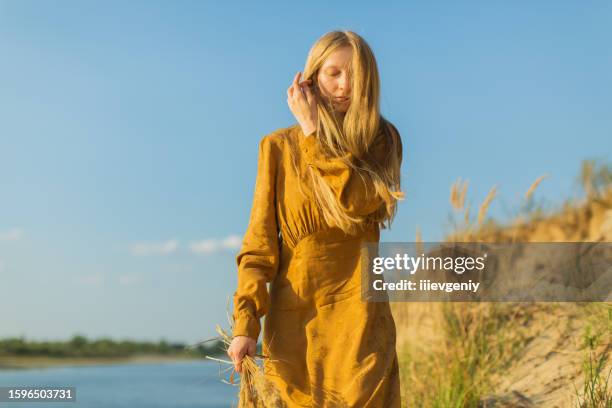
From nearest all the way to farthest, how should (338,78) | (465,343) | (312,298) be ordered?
(312,298) < (338,78) < (465,343)

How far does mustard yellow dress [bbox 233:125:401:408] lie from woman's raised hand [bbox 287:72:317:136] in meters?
0.06

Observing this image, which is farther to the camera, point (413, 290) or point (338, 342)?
point (413, 290)

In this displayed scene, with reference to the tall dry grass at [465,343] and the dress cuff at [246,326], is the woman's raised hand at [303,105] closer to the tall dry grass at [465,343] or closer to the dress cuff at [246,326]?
the dress cuff at [246,326]

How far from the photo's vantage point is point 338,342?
249 centimetres

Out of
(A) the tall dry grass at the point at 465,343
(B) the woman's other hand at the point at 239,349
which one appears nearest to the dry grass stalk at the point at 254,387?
(B) the woman's other hand at the point at 239,349

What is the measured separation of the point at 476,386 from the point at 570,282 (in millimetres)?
1204

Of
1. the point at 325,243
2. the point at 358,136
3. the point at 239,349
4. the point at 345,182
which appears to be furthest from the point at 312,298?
the point at 358,136

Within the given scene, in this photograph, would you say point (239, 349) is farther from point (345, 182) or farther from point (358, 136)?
point (358, 136)

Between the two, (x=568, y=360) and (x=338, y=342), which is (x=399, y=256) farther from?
(x=338, y=342)

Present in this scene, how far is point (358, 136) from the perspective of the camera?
2555 millimetres

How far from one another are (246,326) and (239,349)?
0.08 metres

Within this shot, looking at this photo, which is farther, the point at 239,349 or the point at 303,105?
the point at 303,105

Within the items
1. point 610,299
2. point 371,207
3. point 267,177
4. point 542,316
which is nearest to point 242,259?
point 267,177

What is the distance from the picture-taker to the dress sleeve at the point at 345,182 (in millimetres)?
2465
